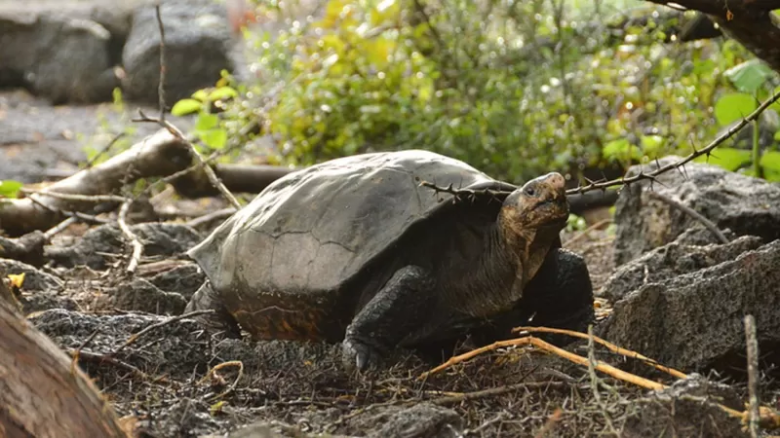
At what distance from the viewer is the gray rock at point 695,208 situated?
14.4 ft

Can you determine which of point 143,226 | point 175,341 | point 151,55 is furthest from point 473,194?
point 151,55

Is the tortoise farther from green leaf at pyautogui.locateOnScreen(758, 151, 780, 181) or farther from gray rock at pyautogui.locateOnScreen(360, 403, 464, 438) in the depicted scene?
green leaf at pyautogui.locateOnScreen(758, 151, 780, 181)

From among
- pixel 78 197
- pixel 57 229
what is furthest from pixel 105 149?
pixel 57 229

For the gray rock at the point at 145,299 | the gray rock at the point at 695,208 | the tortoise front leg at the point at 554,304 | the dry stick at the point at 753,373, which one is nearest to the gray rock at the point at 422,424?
the dry stick at the point at 753,373

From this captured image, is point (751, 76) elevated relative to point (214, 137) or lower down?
elevated

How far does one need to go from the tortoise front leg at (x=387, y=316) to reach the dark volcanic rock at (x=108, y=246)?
214 cm

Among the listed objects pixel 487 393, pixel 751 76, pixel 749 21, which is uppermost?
pixel 749 21

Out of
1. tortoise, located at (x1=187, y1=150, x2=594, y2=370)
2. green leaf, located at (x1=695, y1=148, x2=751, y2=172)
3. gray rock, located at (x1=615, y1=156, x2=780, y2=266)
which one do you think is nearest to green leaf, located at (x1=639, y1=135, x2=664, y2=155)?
green leaf, located at (x1=695, y1=148, x2=751, y2=172)

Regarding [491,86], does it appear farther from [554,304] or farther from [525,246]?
[525,246]

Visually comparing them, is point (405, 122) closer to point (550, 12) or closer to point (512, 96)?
point (512, 96)

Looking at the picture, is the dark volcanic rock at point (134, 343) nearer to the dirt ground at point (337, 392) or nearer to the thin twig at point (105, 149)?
the dirt ground at point (337, 392)

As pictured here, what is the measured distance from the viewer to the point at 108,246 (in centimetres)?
515

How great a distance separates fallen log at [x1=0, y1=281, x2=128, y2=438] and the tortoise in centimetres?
110

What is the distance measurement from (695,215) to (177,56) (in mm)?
9315
